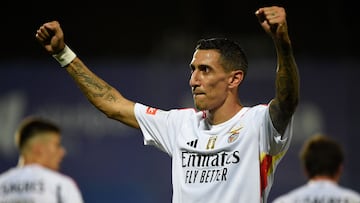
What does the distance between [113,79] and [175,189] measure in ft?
17.2

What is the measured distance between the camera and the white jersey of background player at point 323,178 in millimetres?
6512

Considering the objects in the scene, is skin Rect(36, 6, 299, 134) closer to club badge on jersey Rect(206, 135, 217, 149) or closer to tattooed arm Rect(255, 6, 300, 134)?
tattooed arm Rect(255, 6, 300, 134)

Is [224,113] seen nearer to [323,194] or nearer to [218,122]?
[218,122]

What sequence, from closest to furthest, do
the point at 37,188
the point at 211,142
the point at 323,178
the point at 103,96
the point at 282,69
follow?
the point at 282,69
the point at 211,142
the point at 103,96
the point at 37,188
the point at 323,178

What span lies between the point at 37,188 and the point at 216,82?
218cm

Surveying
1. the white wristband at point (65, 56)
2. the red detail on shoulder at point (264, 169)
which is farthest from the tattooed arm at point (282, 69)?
the white wristband at point (65, 56)

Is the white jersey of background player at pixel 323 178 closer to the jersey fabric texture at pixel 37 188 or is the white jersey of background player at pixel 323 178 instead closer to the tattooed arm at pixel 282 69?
the jersey fabric texture at pixel 37 188

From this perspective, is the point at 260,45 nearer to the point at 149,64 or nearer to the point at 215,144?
the point at 149,64

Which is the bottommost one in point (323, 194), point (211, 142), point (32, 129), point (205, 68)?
point (323, 194)

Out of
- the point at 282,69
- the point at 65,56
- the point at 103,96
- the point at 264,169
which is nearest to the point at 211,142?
the point at 264,169

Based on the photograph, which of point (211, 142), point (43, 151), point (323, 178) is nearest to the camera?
point (211, 142)

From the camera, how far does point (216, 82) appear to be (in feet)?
15.4

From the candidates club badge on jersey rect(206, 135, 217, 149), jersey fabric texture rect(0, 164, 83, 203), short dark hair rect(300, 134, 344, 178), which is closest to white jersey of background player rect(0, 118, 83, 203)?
jersey fabric texture rect(0, 164, 83, 203)

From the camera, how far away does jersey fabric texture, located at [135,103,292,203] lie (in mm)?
4477
